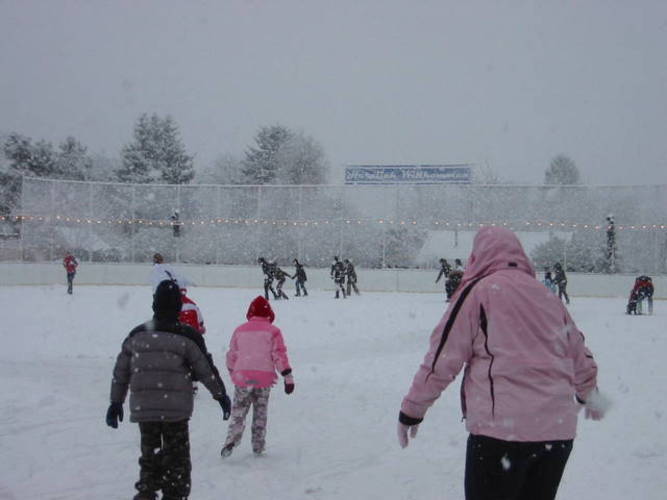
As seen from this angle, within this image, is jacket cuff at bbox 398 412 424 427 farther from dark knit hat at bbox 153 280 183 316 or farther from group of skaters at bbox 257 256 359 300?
group of skaters at bbox 257 256 359 300

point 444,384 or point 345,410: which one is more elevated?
point 444,384

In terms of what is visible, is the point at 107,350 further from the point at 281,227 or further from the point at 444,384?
the point at 281,227

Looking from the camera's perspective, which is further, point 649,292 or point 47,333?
point 649,292

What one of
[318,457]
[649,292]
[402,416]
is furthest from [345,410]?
[649,292]

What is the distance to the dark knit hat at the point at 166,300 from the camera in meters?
4.16

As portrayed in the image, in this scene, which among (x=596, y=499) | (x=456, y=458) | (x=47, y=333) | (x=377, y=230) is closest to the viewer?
(x=596, y=499)

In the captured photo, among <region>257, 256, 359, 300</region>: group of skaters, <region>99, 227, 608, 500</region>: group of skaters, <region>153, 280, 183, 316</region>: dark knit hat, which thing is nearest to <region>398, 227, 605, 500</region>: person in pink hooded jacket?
<region>99, 227, 608, 500</region>: group of skaters

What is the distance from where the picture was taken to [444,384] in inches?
108

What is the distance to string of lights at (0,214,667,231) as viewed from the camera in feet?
91.0

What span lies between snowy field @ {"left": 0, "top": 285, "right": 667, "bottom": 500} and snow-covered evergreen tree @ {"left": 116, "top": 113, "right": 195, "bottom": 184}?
4509 cm

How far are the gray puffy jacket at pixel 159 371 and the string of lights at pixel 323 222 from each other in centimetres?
2374

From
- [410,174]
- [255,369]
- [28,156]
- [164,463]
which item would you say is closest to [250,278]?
[410,174]

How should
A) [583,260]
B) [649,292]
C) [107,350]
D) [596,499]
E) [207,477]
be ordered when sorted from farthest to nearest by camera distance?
[583,260]
[649,292]
[107,350]
[207,477]
[596,499]

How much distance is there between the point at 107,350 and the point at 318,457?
6.94m
